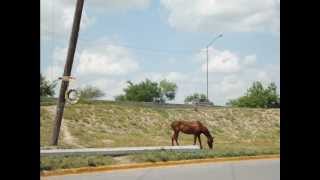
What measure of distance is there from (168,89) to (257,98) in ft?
1.82

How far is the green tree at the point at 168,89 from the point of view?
9.15 ft

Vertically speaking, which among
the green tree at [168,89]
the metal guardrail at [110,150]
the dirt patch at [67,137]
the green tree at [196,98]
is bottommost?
the metal guardrail at [110,150]

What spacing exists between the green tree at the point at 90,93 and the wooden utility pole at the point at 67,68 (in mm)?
125

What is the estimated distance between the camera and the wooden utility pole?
247cm

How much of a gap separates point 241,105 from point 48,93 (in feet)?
4.13

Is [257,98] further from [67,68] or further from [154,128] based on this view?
[67,68]

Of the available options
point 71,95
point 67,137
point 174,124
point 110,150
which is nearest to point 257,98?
point 174,124

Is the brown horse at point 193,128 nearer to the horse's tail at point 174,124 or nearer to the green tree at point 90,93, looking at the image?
the horse's tail at point 174,124

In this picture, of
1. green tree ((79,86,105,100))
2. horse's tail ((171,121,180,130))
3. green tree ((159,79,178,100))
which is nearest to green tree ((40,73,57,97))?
green tree ((79,86,105,100))

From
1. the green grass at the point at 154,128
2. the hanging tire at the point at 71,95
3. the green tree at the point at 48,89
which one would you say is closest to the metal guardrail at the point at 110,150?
the green grass at the point at 154,128

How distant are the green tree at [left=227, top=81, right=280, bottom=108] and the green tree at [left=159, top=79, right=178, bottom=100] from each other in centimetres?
35
